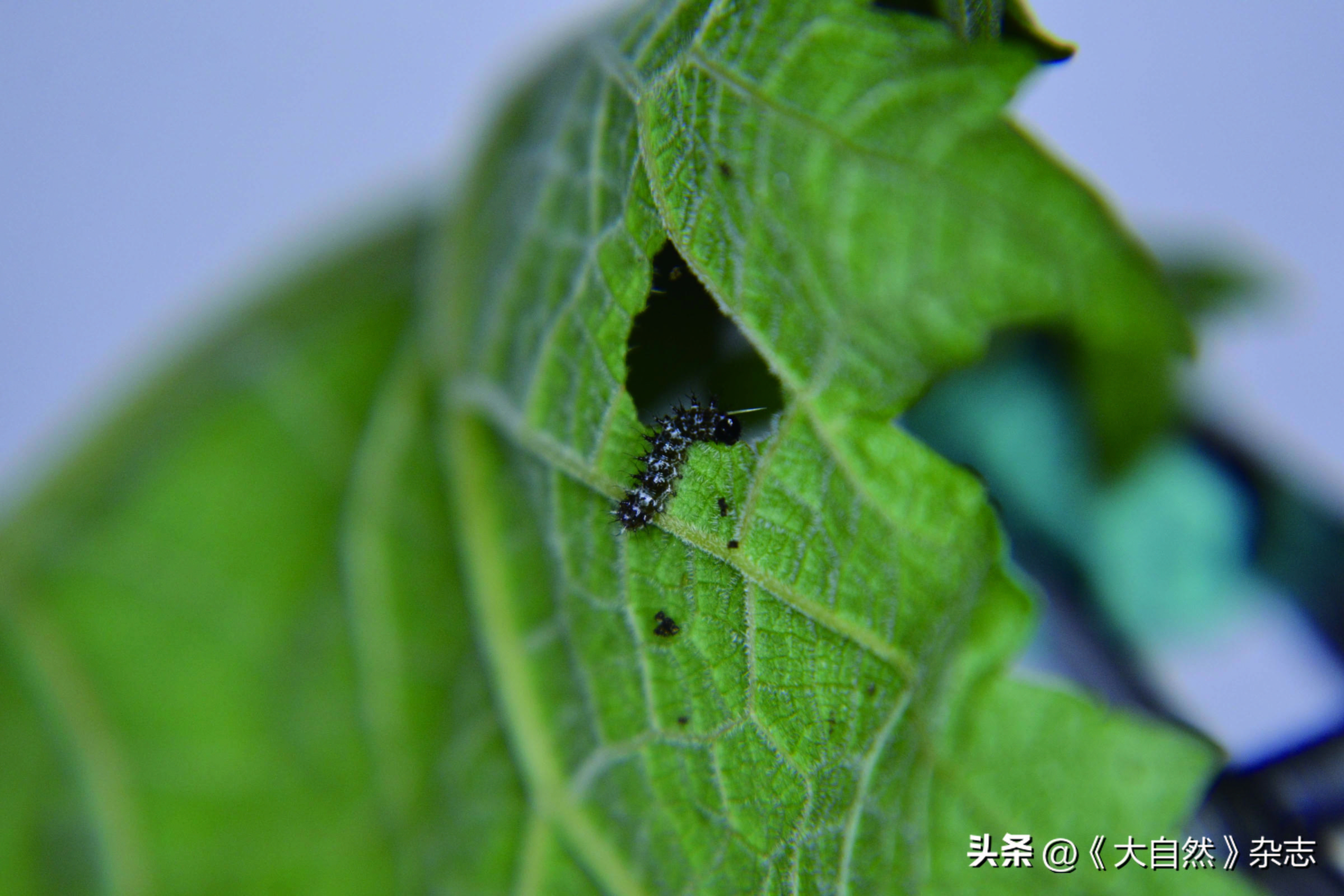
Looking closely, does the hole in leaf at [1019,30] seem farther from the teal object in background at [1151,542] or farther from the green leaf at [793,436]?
the teal object in background at [1151,542]

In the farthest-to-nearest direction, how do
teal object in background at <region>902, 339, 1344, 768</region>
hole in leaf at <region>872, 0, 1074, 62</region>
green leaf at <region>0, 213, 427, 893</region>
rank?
teal object in background at <region>902, 339, 1344, 768</region>, green leaf at <region>0, 213, 427, 893</region>, hole in leaf at <region>872, 0, 1074, 62</region>

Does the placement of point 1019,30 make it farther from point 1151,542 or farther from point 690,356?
point 1151,542

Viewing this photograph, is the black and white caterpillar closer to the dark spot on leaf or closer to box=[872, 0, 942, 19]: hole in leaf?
the dark spot on leaf

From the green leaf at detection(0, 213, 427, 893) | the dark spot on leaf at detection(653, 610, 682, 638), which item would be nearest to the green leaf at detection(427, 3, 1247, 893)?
the dark spot on leaf at detection(653, 610, 682, 638)

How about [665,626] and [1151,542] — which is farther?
[1151,542]

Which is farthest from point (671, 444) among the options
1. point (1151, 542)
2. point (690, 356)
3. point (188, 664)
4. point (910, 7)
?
point (1151, 542)
